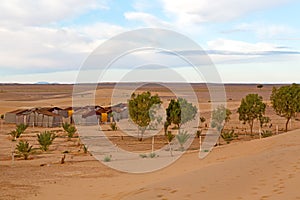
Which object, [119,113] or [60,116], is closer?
[60,116]

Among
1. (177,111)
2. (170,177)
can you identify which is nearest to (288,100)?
(177,111)

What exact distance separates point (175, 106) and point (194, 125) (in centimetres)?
1531

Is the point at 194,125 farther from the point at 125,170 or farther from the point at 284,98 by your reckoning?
the point at 125,170

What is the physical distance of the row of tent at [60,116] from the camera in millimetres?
58875

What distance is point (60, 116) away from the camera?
2400 inches

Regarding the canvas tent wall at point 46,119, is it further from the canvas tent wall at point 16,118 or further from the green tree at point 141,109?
the green tree at point 141,109

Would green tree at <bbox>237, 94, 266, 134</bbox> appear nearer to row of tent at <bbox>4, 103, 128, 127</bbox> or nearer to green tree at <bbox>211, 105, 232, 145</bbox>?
green tree at <bbox>211, 105, 232, 145</bbox>

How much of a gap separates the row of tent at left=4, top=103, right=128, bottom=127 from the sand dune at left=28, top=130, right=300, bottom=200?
123 ft

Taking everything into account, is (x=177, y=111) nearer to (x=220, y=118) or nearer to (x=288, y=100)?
(x=220, y=118)

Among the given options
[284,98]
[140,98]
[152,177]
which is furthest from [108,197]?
[284,98]

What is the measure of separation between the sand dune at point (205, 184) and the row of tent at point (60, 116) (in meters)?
37.6

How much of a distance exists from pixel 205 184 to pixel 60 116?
49.0 meters

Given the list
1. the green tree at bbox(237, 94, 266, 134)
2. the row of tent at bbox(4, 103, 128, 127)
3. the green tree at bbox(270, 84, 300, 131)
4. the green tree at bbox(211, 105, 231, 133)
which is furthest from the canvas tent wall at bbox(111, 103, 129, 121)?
the green tree at bbox(270, 84, 300, 131)

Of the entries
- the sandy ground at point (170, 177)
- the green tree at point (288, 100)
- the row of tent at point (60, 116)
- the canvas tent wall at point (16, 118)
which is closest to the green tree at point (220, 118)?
the green tree at point (288, 100)
